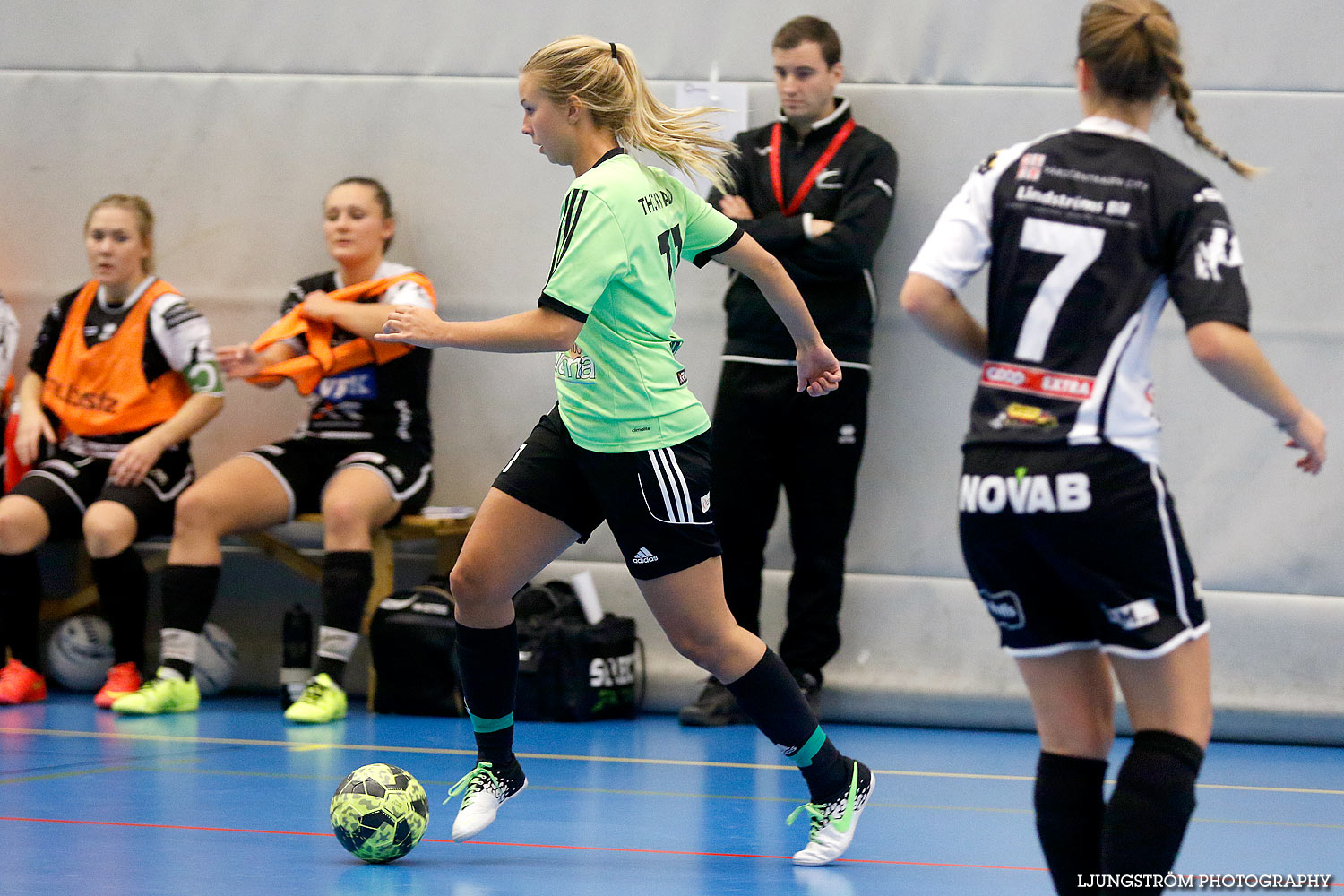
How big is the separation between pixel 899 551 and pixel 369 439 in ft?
7.50

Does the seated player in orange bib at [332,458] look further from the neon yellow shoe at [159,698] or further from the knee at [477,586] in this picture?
the knee at [477,586]

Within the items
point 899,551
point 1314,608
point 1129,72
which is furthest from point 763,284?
point 1314,608

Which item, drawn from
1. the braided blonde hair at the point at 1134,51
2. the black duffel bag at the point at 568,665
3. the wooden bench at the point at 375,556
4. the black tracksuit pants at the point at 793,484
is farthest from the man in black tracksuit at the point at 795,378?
the braided blonde hair at the point at 1134,51

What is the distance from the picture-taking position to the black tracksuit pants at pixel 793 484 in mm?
5496

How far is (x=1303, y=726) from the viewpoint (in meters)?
5.63

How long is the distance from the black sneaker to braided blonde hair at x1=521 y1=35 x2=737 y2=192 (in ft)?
8.84

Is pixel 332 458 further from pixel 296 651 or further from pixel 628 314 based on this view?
pixel 628 314

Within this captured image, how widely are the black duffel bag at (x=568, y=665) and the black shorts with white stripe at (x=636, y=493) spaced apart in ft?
7.51

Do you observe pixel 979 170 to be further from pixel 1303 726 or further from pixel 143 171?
pixel 143 171

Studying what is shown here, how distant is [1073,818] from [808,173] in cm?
358

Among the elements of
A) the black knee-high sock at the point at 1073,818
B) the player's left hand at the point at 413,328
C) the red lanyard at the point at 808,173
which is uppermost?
the red lanyard at the point at 808,173

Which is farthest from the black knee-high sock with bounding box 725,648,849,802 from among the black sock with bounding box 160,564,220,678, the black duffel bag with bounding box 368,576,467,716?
the black sock with bounding box 160,564,220,678

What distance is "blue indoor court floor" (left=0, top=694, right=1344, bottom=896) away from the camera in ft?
10.7

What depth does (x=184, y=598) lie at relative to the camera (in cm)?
562
